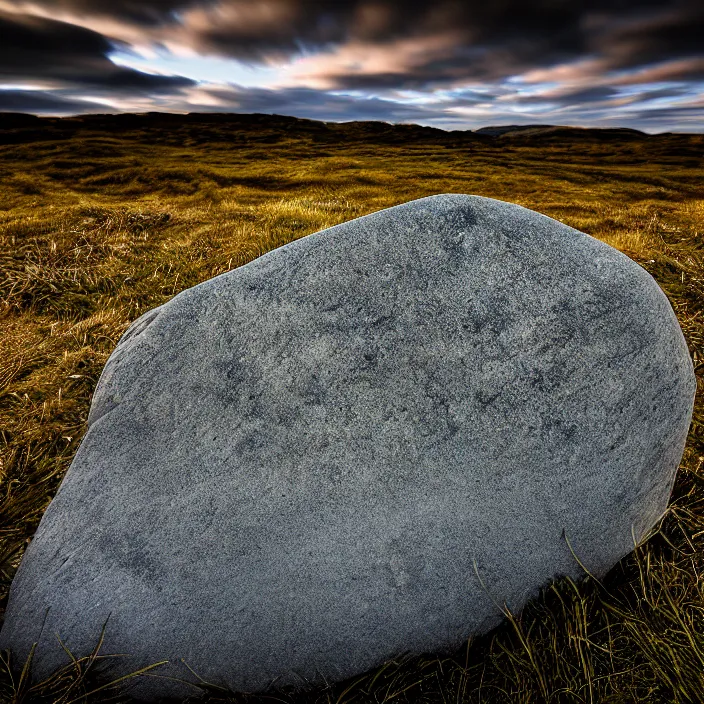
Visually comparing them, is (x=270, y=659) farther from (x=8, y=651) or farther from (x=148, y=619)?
(x=8, y=651)

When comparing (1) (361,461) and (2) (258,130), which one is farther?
(2) (258,130)

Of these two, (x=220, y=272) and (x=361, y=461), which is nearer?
(x=361, y=461)

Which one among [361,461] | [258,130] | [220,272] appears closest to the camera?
[361,461]

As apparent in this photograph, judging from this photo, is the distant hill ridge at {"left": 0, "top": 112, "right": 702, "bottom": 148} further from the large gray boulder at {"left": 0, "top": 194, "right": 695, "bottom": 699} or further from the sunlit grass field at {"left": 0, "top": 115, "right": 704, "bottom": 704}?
the large gray boulder at {"left": 0, "top": 194, "right": 695, "bottom": 699}

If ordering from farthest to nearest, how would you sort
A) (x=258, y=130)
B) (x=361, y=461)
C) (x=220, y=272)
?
1. (x=258, y=130)
2. (x=220, y=272)
3. (x=361, y=461)

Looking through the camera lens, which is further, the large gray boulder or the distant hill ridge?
the distant hill ridge

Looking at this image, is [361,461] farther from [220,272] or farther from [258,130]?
[258,130]

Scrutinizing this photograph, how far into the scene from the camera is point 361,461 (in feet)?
6.65

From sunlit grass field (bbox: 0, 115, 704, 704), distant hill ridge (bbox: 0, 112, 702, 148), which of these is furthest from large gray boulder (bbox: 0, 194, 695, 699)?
distant hill ridge (bbox: 0, 112, 702, 148)

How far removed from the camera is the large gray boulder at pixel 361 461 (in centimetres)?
198

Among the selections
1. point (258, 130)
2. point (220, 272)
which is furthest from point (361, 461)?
point (258, 130)

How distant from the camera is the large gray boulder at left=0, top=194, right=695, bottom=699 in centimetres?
198

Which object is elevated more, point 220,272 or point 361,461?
point 361,461

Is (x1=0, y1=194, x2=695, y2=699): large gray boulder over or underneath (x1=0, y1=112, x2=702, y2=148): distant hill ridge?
underneath
